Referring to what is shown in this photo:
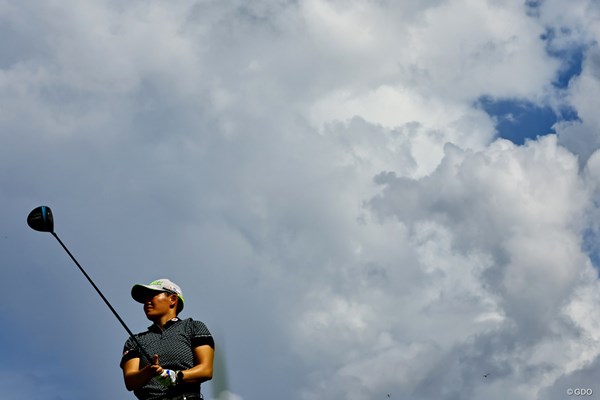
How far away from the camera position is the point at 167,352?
9.24 meters

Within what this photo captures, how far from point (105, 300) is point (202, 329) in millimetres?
1132

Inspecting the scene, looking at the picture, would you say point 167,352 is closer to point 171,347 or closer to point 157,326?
point 171,347

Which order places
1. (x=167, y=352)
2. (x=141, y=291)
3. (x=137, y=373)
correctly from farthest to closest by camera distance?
(x=141, y=291) < (x=167, y=352) < (x=137, y=373)

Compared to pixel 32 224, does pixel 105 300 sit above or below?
below

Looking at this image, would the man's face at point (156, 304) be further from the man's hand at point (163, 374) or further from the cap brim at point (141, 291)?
the man's hand at point (163, 374)

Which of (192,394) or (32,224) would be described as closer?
(192,394)

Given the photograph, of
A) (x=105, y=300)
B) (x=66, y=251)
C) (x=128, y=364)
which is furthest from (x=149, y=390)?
(x=66, y=251)

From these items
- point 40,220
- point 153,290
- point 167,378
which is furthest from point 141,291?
point 40,220

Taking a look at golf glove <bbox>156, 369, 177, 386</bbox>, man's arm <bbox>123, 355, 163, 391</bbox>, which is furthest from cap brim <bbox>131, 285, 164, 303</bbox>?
golf glove <bbox>156, 369, 177, 386</bbox>

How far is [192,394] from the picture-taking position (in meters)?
9.02

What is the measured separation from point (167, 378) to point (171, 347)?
58cm

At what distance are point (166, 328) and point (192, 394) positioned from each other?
0.92 m

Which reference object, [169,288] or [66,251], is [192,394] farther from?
[66,251]

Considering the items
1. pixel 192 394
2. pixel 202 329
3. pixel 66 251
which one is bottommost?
pixel 192 394
